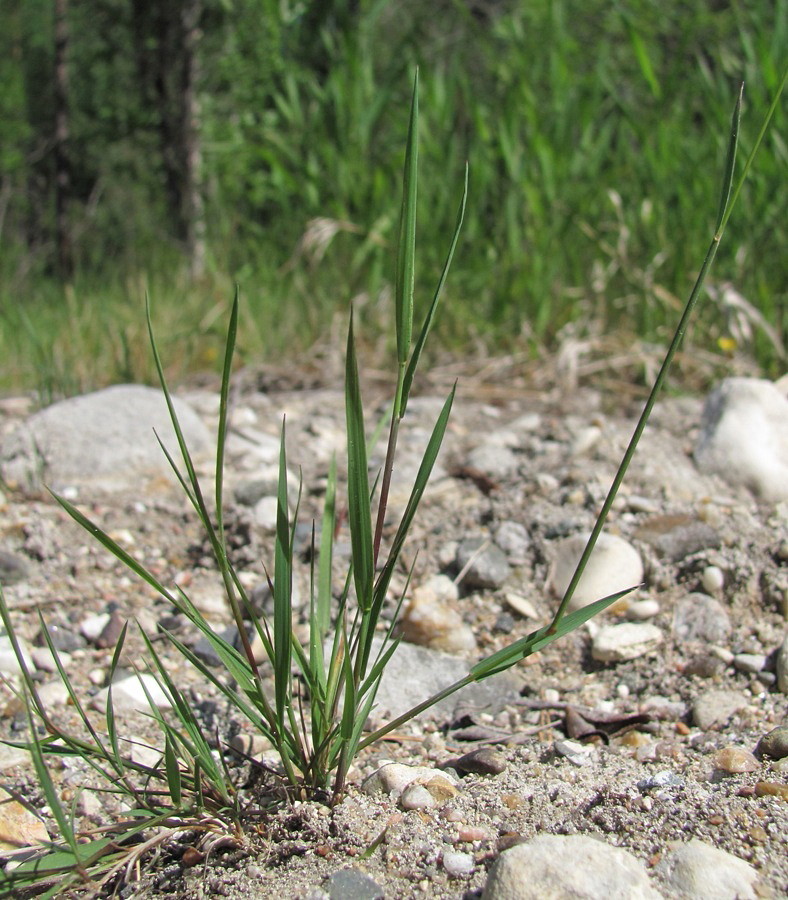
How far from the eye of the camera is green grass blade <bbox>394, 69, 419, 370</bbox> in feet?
2.72

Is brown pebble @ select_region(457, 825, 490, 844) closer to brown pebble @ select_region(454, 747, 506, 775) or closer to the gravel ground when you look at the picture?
the gravel ground

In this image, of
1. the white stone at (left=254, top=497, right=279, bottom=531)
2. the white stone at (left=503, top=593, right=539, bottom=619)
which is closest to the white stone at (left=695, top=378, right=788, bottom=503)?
the white stone at (left=503, top=593, right=539, bottom=619)

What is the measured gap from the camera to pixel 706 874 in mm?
906

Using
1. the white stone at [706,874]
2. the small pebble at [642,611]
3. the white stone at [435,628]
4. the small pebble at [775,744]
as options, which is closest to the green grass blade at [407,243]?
the white stone at [706,874]

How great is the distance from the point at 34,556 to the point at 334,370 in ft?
4.06

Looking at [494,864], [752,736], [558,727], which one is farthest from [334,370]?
[494,864]

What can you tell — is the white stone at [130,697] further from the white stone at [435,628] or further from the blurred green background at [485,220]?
the blurred green background at [485,220]

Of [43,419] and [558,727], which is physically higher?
[43,419]

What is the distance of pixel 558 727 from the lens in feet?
4.58

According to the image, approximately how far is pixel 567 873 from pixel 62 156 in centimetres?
855

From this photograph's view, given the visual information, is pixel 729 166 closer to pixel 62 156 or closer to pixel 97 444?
pixel 97 444

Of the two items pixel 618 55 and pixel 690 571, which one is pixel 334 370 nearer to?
pixel 690 571

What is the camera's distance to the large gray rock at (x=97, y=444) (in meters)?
2.15

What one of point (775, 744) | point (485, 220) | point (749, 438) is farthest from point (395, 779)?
point (485, 220)
